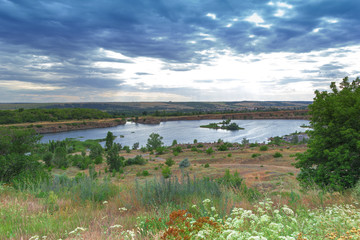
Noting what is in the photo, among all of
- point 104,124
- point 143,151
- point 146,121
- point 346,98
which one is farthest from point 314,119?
point 146,121

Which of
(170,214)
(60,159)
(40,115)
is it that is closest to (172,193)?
(170,214)

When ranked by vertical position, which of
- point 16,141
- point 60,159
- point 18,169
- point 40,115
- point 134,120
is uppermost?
point 16,141

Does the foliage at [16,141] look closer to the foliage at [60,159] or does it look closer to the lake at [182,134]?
the foliage at [60,159]

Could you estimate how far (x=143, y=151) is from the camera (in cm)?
4344

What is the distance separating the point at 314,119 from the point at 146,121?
11598 cm

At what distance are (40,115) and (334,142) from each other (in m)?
113

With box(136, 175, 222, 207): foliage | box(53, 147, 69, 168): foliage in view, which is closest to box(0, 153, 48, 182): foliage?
box(136, 175, 222, 207): foliage

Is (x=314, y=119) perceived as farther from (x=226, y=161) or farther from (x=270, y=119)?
(x=270, y=119)

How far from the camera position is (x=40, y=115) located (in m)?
99.1

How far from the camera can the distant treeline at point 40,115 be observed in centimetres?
8669

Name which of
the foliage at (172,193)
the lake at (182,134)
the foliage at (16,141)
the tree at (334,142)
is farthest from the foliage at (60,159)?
the lake at (182,134)

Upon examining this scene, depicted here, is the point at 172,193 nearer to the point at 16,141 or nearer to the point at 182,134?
the point at 16,141

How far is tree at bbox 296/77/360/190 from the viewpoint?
8.87 metres

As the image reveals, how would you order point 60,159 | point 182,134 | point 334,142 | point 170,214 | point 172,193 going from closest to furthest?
point 170,214 → point 172,193 → point 334,142 → point 60,159 → point 182,134
